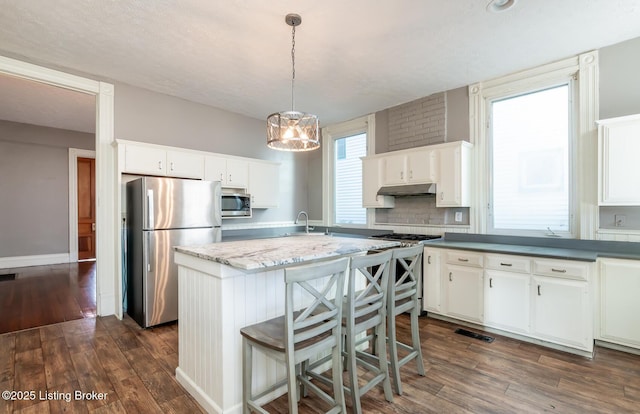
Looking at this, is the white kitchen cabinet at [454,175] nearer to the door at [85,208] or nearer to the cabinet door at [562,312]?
the cabinet door at [562,312]

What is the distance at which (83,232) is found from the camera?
23.4ft

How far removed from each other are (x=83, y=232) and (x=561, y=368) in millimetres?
8905

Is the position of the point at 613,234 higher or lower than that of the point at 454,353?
higher

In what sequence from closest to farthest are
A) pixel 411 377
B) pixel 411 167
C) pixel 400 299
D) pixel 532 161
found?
pixel 400 299, pixel 411 377, pixel 532 161, pixel 411 167

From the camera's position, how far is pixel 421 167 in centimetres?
402

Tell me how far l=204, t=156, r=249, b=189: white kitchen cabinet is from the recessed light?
3.54 meters

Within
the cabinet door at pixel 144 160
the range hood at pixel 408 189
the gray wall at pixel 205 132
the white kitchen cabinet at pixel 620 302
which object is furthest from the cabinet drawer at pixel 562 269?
the cabinet door at pixel 144 160

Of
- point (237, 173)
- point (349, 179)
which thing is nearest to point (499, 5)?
point (349, 179)

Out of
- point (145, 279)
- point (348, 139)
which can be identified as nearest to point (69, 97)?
point (145, 279)

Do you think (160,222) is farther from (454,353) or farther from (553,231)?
(553,231)

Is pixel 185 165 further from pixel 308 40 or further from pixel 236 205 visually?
pixel 308 40

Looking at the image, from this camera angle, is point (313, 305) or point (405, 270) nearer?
point (313, 305)

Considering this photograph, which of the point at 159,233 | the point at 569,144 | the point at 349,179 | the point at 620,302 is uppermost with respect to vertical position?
the point at 569,144

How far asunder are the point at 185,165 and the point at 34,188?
468cm
